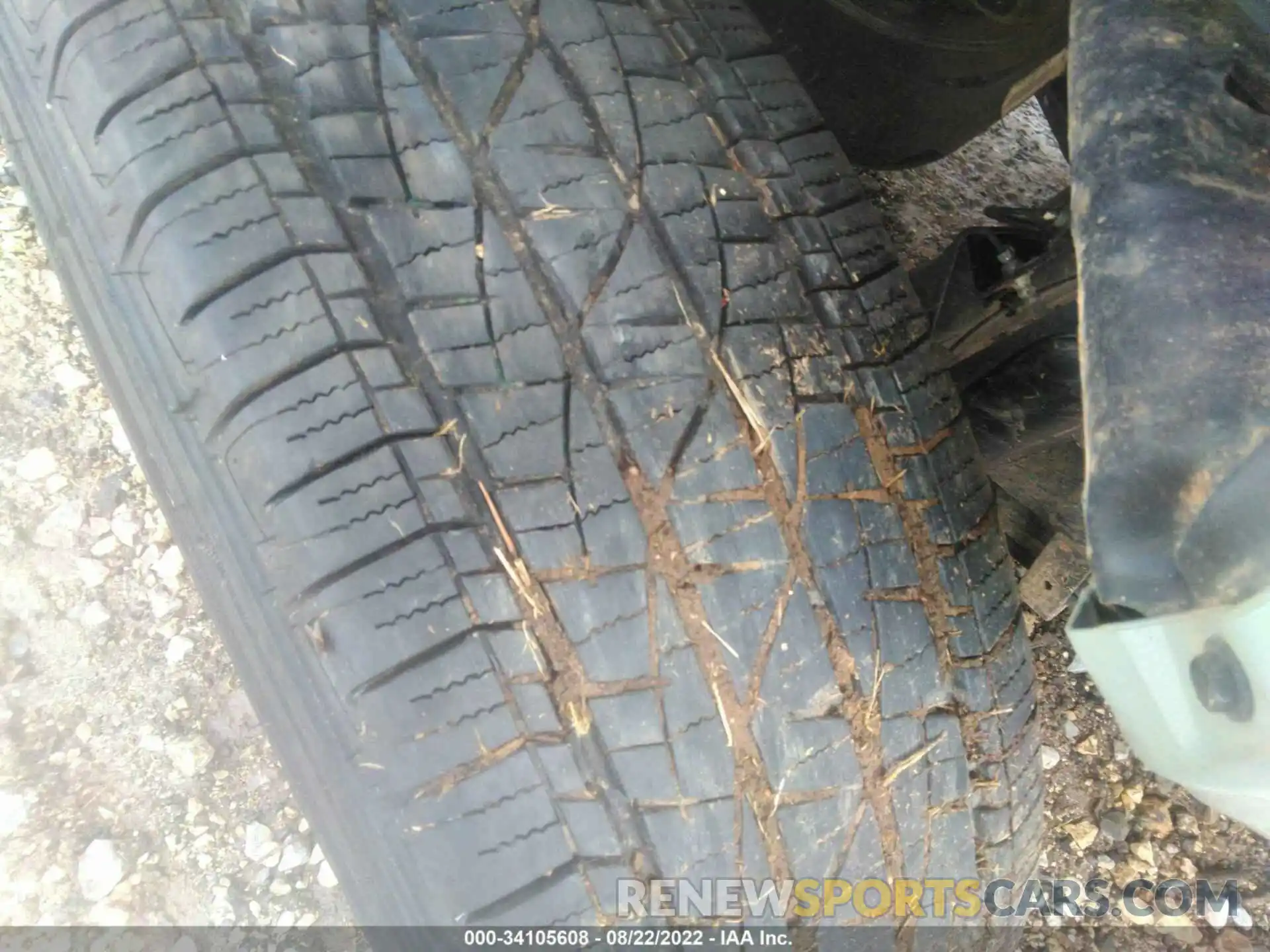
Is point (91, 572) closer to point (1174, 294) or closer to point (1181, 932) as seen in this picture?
point (1174, 294)

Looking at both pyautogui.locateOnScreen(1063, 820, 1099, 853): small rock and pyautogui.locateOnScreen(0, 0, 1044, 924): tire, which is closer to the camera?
pyautogui.locateOnScreen(0, 0, 1044, 924): tire

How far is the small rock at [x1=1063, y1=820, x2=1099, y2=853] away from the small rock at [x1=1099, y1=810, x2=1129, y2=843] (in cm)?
2

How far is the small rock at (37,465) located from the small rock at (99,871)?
2.05 feet

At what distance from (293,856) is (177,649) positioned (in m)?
0.39

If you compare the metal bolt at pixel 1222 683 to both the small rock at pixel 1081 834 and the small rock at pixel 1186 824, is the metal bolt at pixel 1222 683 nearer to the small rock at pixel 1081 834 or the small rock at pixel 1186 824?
the small rock at pixel 1081 834

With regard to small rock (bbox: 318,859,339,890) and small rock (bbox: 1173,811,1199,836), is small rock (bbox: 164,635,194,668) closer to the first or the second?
small rock (bbox: 318,859,339,890)

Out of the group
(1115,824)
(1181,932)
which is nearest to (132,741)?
(1115,824)

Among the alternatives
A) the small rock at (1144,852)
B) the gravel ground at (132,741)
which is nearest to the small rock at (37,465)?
the gravel ground at (132,741)

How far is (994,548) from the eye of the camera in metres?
1.08

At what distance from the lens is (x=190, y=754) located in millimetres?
1558

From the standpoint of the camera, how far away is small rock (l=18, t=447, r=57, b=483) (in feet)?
5.49

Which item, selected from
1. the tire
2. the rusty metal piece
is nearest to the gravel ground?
the rusty metal piece

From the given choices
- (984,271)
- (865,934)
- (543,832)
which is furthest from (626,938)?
(984,271)

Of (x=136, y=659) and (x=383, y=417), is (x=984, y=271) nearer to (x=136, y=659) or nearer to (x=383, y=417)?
(x=383, y=417)
